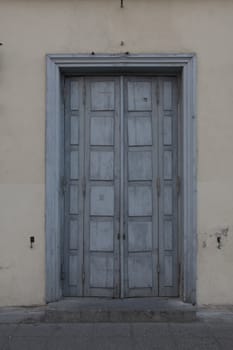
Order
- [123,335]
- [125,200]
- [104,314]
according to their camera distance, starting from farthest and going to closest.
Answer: [125,200] < [104,314] < [123,335]

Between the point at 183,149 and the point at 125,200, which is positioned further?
the point at 125,200

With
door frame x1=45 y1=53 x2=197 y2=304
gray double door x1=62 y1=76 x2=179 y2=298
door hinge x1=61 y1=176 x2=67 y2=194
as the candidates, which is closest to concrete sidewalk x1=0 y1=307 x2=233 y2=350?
door frame x1=45 y1=53 x2=197 y2=304

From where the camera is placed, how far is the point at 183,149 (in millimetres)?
7070

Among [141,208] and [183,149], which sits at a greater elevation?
[183,149]

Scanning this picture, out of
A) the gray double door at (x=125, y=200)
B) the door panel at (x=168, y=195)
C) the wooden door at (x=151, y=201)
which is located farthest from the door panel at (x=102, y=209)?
the door panel at (x=168, y=195)

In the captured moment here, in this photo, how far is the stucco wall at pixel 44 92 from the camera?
7.04 metres

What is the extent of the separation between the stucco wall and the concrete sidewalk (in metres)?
0.54

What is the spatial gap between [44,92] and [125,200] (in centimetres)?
162

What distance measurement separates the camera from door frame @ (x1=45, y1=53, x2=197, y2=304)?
7008 millimetres

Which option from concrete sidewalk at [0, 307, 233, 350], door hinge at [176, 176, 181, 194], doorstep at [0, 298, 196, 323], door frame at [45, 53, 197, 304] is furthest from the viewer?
door hinge at [176, 176, 181, 194]

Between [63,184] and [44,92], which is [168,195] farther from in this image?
[44,92]

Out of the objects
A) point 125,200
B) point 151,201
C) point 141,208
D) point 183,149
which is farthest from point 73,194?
point 183,149

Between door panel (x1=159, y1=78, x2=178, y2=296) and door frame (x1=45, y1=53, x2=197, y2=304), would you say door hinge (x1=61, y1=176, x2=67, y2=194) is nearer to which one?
door frame (x1=45, y1=53, x2=197, y2=304)

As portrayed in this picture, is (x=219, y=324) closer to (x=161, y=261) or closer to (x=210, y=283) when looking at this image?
(x=210, y=283)
